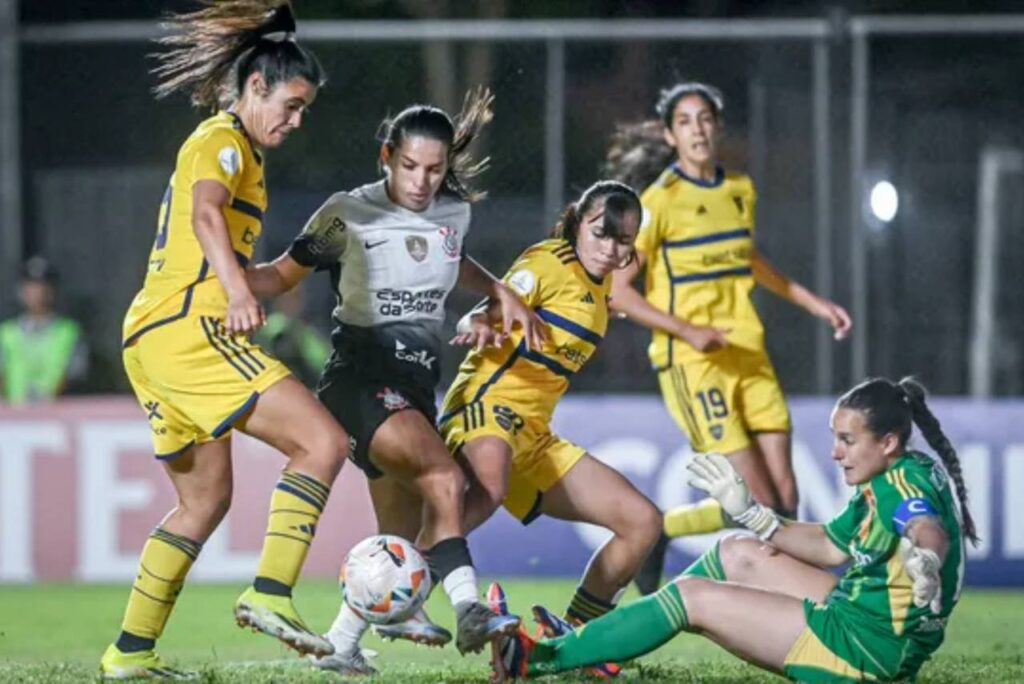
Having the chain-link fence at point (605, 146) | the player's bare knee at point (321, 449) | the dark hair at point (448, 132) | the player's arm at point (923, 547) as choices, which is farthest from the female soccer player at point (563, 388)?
the chain-link fence at point (605, 146)

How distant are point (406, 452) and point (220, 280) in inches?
35.2

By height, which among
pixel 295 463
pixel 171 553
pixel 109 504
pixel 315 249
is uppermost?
pixel 315 249

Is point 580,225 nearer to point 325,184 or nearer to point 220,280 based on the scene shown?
point 220,280

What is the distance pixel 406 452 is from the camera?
706 cm

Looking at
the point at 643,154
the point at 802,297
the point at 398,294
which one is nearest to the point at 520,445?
the point at 398,294

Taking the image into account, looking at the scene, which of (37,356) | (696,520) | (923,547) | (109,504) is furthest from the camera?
(37,356)

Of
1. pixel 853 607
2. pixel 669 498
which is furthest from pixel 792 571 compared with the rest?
pixel 669 498

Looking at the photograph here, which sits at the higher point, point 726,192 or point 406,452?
point 726,192

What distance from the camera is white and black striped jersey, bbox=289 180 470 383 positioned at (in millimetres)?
7328

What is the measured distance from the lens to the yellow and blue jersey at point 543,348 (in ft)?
24.5

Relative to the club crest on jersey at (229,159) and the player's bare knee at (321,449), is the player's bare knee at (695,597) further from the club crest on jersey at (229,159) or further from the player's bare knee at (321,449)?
the club crest on jersey at (229,159)

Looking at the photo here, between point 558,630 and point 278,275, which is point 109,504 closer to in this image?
point 278,275

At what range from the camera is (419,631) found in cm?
666

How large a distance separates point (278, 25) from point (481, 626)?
89.9 inches
